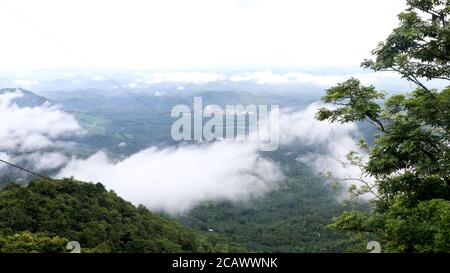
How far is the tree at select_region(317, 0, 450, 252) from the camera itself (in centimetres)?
857

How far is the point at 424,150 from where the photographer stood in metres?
9.50

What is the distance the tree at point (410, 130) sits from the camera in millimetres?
8570

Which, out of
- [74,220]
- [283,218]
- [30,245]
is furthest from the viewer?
[283,218]

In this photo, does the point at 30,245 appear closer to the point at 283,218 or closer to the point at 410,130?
the point at 410,130

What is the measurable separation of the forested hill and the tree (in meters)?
20.4

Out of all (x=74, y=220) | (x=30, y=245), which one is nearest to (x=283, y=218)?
(x=74, y=220)

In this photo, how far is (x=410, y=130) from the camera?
955cm

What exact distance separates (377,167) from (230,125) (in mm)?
170789

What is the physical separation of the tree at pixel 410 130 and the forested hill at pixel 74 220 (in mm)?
20393

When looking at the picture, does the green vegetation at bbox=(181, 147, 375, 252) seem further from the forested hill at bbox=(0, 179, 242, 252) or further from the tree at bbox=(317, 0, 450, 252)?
the tree at bbox=(317, 0, 450, 252)

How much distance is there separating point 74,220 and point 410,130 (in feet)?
117

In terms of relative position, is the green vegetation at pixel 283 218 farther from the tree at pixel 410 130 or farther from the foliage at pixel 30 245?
the tree at pixel 410 130
